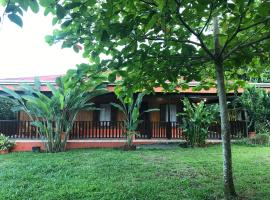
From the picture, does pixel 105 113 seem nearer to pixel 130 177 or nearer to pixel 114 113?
pixel 114 113

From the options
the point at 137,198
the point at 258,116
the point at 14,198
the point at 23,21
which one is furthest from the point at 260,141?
the point at 23,21

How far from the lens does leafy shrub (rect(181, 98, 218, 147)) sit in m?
13.0

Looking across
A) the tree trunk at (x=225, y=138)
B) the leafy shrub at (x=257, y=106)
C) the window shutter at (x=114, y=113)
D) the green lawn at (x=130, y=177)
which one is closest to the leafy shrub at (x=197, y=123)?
the leafy shrub at (x=257, y=106)

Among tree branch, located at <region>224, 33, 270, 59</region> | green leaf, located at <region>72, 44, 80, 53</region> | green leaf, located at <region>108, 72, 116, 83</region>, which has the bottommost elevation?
green leaf, located at <region>108, 72, 116, 83</region>

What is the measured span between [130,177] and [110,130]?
8.07m

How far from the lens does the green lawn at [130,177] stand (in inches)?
220

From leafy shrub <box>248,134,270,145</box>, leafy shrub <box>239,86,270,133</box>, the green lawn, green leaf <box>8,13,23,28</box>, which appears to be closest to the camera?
green leaf <box>8,13,23,28</box>

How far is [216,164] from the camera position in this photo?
8516 millimetres

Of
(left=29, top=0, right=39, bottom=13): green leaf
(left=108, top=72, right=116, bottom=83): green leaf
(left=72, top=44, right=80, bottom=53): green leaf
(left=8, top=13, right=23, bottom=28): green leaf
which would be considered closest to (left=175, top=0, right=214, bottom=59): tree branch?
(left=108, top=72, right=116, bottom=83): green leaf

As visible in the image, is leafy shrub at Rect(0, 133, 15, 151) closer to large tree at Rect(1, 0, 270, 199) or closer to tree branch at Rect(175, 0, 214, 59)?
large tree at Rect(1, 0, 270, 199)

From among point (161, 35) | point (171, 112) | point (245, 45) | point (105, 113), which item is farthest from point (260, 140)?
point (161, 35)

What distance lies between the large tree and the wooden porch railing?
30.4 ft

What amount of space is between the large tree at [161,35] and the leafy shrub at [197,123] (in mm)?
7574

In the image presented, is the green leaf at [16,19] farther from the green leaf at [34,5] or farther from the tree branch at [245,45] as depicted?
the tree branch at [245,45]
